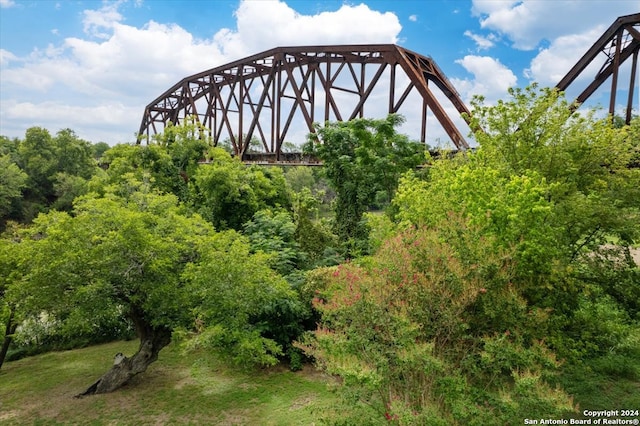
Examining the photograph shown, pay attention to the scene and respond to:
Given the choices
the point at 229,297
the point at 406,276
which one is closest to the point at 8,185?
the point at 229,297

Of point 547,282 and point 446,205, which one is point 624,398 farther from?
point 446,205

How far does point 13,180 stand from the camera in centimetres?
3738

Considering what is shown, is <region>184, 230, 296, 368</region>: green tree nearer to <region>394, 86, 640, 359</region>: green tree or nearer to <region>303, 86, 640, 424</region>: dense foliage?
<region>303, 86, 640, 424</region>: dense foliage

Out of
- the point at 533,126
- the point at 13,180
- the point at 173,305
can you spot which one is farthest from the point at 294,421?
the point at 13,180

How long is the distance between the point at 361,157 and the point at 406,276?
34.2 feet

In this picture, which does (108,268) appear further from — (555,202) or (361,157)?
(555,202)

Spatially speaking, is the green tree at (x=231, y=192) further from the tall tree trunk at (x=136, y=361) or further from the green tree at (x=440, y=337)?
the green tree at (x=440, y=337)

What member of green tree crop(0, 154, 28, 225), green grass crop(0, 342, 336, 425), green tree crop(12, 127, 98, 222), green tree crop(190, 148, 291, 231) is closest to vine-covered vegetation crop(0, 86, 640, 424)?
green tree crop(190, 148, 291, 231)

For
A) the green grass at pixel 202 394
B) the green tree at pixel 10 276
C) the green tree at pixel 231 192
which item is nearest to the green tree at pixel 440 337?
the green grass at pixel 202 394

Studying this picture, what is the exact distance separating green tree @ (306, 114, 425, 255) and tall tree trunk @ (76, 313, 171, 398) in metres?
8.27

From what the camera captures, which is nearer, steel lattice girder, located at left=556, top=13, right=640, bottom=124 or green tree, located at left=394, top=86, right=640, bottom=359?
green tree, located at left=394, top=86, right=640, bottom=359

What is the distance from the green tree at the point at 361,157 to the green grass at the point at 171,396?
23.1 feet

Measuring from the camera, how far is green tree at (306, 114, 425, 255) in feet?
55.1

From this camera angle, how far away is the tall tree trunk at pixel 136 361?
11.7 m
